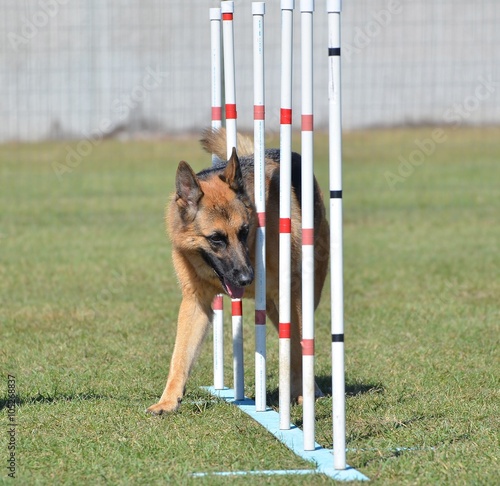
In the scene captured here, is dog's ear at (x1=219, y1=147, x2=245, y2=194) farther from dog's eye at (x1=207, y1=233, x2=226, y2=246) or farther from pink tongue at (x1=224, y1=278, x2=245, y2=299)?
pink tongue at (x1=224, y1=278, x2=245, y2=299)

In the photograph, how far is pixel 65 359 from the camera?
643 centimetres

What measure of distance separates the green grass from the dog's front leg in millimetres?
142

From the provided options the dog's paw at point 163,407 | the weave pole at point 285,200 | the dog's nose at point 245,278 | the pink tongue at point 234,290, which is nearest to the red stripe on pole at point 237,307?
the pink tongue at point 234,290

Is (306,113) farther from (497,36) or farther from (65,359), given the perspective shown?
(497,36)

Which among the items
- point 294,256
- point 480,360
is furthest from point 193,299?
point 480,360

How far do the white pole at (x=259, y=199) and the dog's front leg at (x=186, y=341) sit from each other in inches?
18.3

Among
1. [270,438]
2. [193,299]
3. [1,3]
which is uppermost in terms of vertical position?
[1,3]

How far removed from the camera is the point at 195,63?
19.6m

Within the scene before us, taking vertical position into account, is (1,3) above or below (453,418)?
above

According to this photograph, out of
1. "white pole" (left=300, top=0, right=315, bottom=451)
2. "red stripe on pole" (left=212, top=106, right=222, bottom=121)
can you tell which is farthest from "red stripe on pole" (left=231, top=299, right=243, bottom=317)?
"white pole" (left=300, top=0, right=315, bottom=451)

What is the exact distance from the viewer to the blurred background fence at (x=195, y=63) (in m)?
18.9

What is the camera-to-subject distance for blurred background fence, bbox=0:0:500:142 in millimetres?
18938

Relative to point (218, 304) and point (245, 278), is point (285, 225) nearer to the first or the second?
point (245, 278)

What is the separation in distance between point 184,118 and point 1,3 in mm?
4300
